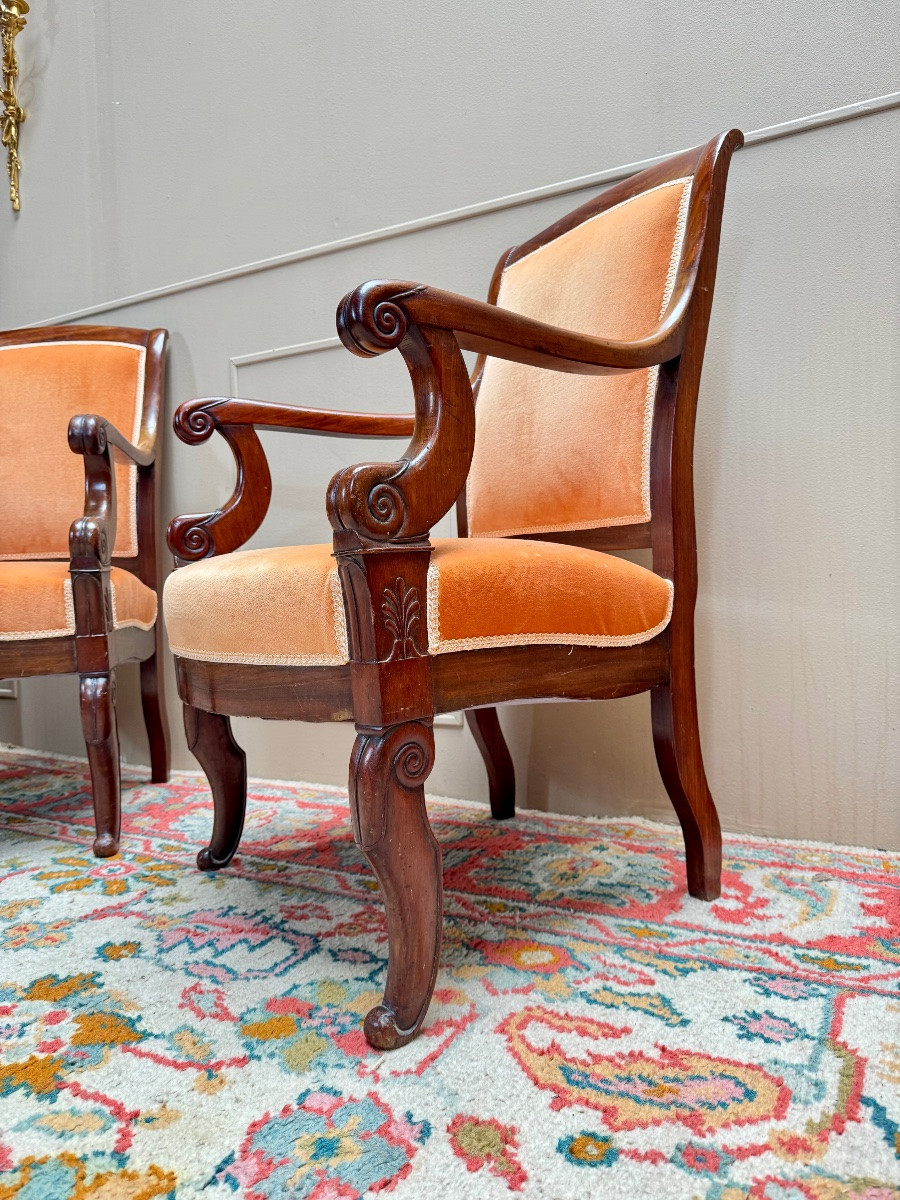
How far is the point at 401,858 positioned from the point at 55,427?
5.23 ft

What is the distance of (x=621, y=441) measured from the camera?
1165 mm


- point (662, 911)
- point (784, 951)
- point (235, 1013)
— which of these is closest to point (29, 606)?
point (235, 1013)

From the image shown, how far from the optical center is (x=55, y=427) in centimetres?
199

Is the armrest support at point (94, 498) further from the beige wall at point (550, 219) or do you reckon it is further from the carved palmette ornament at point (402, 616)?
the carved palmette ornament at point (402, 616)

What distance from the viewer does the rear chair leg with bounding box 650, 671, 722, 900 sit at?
1.14 metres

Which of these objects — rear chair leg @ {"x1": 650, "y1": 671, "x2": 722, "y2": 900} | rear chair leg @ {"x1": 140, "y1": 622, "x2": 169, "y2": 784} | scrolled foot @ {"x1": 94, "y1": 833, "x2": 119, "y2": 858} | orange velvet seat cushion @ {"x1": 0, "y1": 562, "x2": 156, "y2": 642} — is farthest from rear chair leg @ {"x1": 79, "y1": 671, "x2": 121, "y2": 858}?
rear chair leg @ {"x1": 650, "y1": 671, "x2": 722, "y2": 900}

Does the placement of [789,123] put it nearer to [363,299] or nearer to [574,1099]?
[363,299]

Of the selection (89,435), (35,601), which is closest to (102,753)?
(35,601)

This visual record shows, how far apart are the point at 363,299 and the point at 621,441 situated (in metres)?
0.51

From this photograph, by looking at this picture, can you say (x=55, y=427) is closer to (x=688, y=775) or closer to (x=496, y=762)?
(x=496, y=762)

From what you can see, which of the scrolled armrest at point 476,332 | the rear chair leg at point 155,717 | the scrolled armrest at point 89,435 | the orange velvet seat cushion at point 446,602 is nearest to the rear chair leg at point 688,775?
the orange velvet seat cushion at point 446,602

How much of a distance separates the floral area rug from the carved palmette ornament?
0.38 meters

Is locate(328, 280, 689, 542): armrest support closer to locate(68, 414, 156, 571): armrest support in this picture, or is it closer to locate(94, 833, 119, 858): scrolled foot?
locate(68, 414, 156, 571): armrest support

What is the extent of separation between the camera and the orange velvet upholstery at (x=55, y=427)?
195 cm
